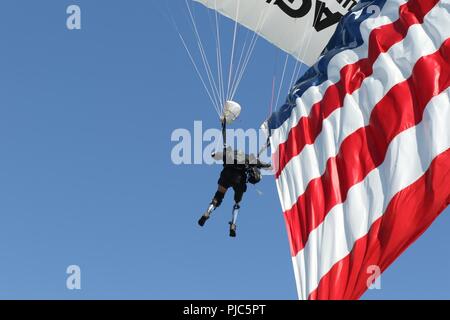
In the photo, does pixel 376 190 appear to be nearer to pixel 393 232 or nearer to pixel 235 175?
pixel 393 232

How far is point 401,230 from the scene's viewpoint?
8906 millimetres

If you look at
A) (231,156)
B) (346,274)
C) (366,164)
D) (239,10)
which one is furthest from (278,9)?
(346,274)

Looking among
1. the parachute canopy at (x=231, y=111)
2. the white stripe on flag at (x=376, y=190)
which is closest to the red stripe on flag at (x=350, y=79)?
the parachute canopy at (x=231, y=111)

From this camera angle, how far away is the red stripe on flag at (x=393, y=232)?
351 inches

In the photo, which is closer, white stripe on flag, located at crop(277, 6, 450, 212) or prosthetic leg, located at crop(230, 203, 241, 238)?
white stripe on flag, located at crop(277, 6, 450, 212)

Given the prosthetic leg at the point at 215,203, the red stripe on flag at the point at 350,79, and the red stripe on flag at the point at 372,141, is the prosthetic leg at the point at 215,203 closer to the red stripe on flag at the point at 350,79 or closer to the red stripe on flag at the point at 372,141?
the red stripe on flag at the point at 350,79

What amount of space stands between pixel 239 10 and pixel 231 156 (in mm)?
3194

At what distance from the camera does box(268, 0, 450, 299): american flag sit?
9164 mm

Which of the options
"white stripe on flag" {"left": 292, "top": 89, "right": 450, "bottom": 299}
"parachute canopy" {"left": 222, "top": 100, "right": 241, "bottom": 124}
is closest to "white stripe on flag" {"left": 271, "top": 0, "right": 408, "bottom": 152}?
"parachute canopy" {"left": 222, "top": 100, "right": 241, "bottom": 124}

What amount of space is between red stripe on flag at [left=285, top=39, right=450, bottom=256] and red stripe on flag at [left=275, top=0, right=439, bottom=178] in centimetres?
67

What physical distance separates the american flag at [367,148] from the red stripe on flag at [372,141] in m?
0.01

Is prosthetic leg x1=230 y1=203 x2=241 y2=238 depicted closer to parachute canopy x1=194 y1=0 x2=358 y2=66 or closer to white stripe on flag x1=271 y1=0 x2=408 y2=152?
white stripe on flag x1=271 y1=0 x2=408 y2=152

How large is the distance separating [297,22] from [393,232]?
252 inches
